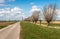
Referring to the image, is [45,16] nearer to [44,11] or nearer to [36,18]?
[44,11]

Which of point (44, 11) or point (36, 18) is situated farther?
point (36, 18)

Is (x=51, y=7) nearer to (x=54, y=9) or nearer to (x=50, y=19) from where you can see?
(x=54, y=9)

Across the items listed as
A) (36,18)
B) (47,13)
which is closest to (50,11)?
(47,13)

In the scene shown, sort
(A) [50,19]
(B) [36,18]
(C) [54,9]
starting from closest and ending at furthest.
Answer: (A) [50,19] < (C) [54,9] < (B) [36,18]

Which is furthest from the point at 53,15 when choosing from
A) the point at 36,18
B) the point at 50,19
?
the point at 36,18

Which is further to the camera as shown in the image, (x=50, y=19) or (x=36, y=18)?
(x=36, y=18)

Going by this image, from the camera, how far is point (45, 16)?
49094mm

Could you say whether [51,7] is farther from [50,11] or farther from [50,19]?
[50,19]

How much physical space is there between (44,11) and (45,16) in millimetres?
3843

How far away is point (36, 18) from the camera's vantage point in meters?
101

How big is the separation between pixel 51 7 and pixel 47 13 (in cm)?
314

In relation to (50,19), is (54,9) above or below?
above

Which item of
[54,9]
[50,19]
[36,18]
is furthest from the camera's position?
[36,18]

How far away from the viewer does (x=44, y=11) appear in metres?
52.5
